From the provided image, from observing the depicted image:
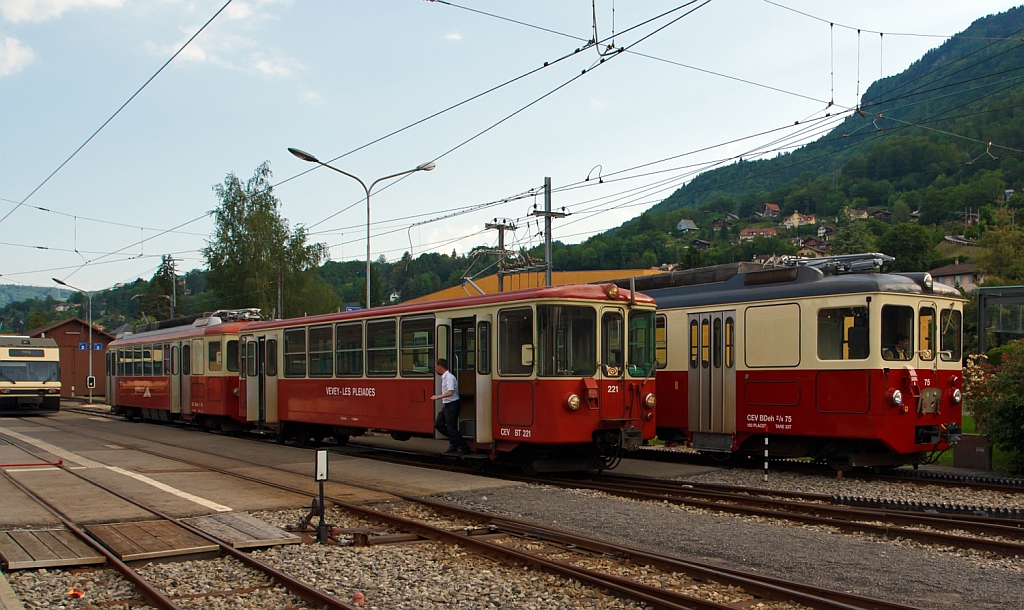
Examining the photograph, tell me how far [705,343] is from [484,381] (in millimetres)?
4182

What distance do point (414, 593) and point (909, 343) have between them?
918cm

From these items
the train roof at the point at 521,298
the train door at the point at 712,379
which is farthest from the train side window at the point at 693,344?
the train roof at the point at 521,298

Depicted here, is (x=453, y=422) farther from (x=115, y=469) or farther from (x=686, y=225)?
(x=686, y=225)

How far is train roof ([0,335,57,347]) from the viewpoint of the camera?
113ft

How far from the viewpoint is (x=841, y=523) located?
9.09 metres

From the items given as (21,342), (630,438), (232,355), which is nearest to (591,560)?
(630,438)

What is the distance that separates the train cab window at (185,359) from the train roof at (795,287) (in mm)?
15568

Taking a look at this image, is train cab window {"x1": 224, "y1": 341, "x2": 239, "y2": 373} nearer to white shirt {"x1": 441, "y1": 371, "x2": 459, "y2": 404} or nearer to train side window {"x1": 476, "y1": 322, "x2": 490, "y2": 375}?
white shirt {"x1": 441, "y1": 371, "x2": 459, "y2": 404}

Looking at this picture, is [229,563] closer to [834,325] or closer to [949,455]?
[834,325]

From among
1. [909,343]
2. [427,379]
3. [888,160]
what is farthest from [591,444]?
[888,160]

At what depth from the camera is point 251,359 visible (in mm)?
20672

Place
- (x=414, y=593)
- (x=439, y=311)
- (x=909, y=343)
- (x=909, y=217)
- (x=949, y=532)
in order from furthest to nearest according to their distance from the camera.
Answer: (x=909, y=217) < (x=439, y=311) < (x=909, y=343) < (x=949, y=532) < (x=414, y=593)

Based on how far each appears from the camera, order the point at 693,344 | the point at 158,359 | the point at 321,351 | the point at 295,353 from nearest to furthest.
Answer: the point at 693,344 → the point at 321,351 → the point at 295,353 → the point at 158,359

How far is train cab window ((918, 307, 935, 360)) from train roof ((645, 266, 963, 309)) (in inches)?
11.5
